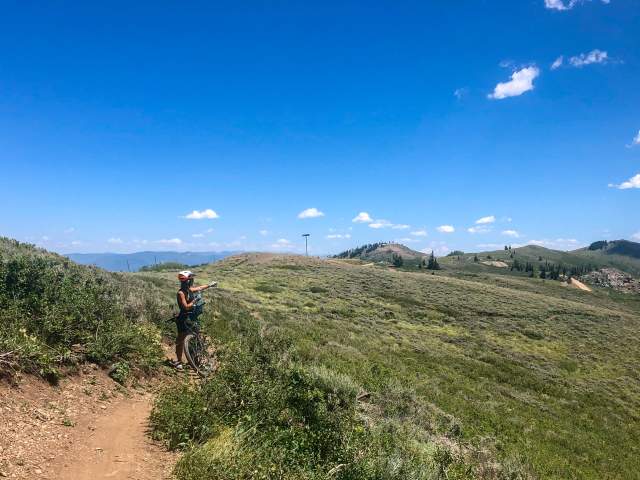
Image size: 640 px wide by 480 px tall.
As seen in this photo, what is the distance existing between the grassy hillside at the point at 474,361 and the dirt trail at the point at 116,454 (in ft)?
3.35

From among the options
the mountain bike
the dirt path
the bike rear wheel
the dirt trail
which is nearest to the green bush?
the dirt trail

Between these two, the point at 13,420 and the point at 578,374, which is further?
the point at 578,374

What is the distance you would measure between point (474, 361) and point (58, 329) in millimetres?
24259

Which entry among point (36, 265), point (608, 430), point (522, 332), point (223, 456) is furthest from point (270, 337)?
point (522, 332)

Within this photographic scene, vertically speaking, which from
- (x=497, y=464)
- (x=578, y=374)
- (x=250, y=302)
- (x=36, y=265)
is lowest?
(x=578, y=374)

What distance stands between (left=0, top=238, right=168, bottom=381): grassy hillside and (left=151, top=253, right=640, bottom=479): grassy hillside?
3705 mm

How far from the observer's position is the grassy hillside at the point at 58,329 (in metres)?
7.70

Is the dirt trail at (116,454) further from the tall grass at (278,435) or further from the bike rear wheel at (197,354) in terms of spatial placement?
the bike rear wheel at (197,354)

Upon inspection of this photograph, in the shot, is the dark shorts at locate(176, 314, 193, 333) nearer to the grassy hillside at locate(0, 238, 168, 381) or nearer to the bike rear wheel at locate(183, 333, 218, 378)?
the bike rear wheel at locate(183, 333, 218, 378)

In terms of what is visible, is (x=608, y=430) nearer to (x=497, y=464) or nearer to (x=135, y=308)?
(x=497, y=464)

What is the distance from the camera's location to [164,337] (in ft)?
44.1

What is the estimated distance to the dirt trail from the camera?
5555 mm

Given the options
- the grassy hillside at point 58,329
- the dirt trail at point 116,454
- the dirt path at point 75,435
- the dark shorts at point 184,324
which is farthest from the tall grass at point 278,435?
the grassy hillside at point 58,329

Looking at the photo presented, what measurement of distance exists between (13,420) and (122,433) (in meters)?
1.51
